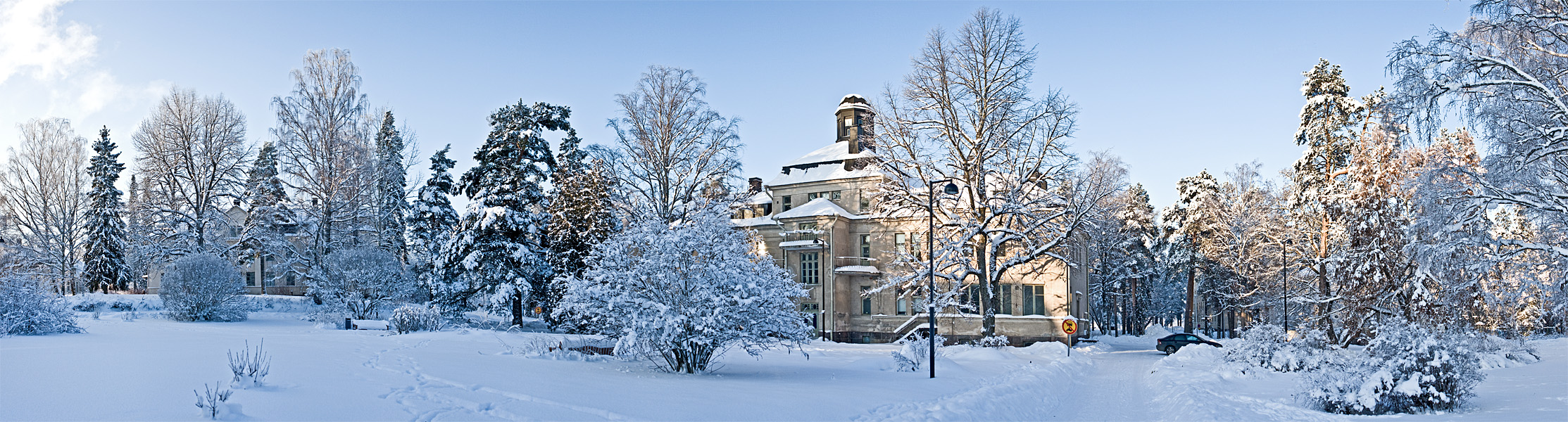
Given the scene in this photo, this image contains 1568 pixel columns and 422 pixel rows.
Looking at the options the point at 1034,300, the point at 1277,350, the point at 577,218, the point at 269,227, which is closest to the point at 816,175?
the point at 1034,300

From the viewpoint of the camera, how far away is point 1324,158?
29.6 meters

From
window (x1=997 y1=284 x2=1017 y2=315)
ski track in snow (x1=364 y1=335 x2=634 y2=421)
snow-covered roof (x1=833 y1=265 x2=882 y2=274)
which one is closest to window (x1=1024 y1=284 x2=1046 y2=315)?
window (x1=997 y1=284 x2=1017 y2=315)

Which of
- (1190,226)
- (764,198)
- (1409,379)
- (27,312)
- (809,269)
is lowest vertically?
(1409,379)

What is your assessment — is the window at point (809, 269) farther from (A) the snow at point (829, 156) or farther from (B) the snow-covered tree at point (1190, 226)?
(B) the snow-covered tree at point (1190, 226)

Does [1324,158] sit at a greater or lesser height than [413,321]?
greater

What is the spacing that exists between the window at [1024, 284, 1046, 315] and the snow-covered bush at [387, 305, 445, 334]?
2370cm

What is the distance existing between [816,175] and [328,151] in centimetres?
2166

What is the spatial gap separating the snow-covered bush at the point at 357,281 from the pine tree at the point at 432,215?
19.4ft

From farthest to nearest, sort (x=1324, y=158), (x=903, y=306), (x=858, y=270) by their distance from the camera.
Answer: (x=903, y=306)
(x=858, y=270)
(x=1324, y=158)

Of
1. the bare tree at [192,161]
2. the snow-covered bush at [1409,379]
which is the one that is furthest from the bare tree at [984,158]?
the bare tree at [192,161]

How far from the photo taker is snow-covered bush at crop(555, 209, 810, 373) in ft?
50.3

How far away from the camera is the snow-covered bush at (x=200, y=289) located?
30297 millimetres

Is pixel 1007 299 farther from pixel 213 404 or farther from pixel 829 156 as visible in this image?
pixel 213 404

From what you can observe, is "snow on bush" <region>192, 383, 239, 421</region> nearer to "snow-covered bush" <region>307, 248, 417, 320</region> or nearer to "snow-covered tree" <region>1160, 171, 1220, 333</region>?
"snow-covered bush" <region>307, 248, 417, 320</region>
